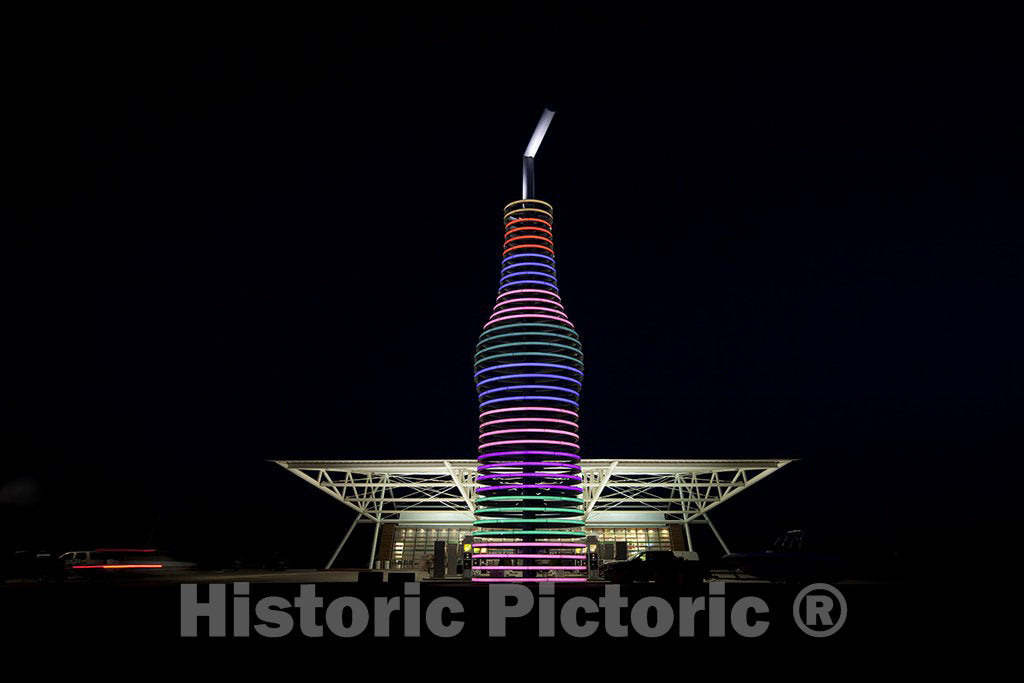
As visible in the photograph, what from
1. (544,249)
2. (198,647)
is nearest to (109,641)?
(198,647)

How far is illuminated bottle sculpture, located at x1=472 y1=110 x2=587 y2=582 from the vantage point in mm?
30531

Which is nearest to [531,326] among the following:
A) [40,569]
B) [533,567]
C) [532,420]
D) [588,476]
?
[532,420]

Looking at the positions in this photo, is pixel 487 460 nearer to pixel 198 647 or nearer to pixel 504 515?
pixel 504 515

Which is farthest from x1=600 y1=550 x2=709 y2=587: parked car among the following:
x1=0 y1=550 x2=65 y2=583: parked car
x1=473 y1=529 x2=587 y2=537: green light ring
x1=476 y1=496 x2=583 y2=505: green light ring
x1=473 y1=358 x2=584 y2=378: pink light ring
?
x1=0 y1=550 x2=65 y2=583: parked car

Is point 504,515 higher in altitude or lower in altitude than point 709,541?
higher

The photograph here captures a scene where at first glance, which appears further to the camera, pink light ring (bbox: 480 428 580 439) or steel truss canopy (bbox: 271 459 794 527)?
steel truss canopy (bbox: 271 459 794 527)

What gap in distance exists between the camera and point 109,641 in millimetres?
11289

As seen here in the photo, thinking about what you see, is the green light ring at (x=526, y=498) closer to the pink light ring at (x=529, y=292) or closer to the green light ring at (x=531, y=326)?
the green light ring at (x=531, y=326)

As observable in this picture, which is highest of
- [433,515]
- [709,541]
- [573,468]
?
[573,468]

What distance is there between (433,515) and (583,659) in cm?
5324

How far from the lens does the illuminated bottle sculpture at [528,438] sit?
30.5 m

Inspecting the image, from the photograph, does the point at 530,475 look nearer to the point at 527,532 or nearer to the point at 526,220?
the point at 527,532

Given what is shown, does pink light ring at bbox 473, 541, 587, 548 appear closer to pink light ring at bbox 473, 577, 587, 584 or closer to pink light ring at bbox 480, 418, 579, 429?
pink light ring at bbox 473, 577, 587, 584

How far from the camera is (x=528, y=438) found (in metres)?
31.1
